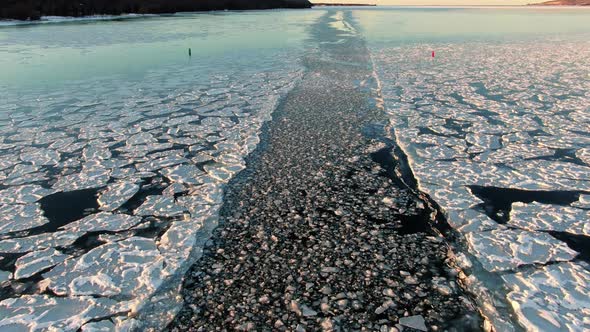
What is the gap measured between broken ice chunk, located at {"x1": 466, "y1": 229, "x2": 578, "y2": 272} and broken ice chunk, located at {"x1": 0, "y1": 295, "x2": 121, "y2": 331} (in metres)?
2.56

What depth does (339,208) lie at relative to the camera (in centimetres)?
359

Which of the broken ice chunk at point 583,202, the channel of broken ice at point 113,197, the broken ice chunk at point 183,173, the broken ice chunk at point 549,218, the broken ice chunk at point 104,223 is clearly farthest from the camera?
the broken ice chunk at point 183,173

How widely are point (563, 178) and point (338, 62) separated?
8957mm

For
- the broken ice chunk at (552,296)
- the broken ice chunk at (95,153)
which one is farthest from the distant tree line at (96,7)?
the broken ice chunk at (552,296)

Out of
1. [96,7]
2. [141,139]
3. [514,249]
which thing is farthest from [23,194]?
[96,7]

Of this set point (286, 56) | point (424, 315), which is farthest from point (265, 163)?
point (286, 56)

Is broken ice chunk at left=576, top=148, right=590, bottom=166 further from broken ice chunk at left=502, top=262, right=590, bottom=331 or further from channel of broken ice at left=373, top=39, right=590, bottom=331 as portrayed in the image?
broken ice chunk at left=502, top=262, right=590, bottom=331

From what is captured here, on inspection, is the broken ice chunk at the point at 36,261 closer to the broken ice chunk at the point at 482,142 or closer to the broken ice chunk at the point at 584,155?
the broken ice chunk at the point at 482,142

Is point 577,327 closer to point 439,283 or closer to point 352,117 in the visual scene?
point 439,283

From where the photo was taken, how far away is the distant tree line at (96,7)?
33.0 metres

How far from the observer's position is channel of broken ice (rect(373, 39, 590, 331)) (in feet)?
8.57

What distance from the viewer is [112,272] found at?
2.84m

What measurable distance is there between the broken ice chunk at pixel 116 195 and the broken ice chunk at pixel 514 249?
10.3 feet

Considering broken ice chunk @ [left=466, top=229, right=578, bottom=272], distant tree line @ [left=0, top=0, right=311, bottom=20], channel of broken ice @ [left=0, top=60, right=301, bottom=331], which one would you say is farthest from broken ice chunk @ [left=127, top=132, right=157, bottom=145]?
distant tree line @ [left=0, top=0, right=311, bottom=20]
